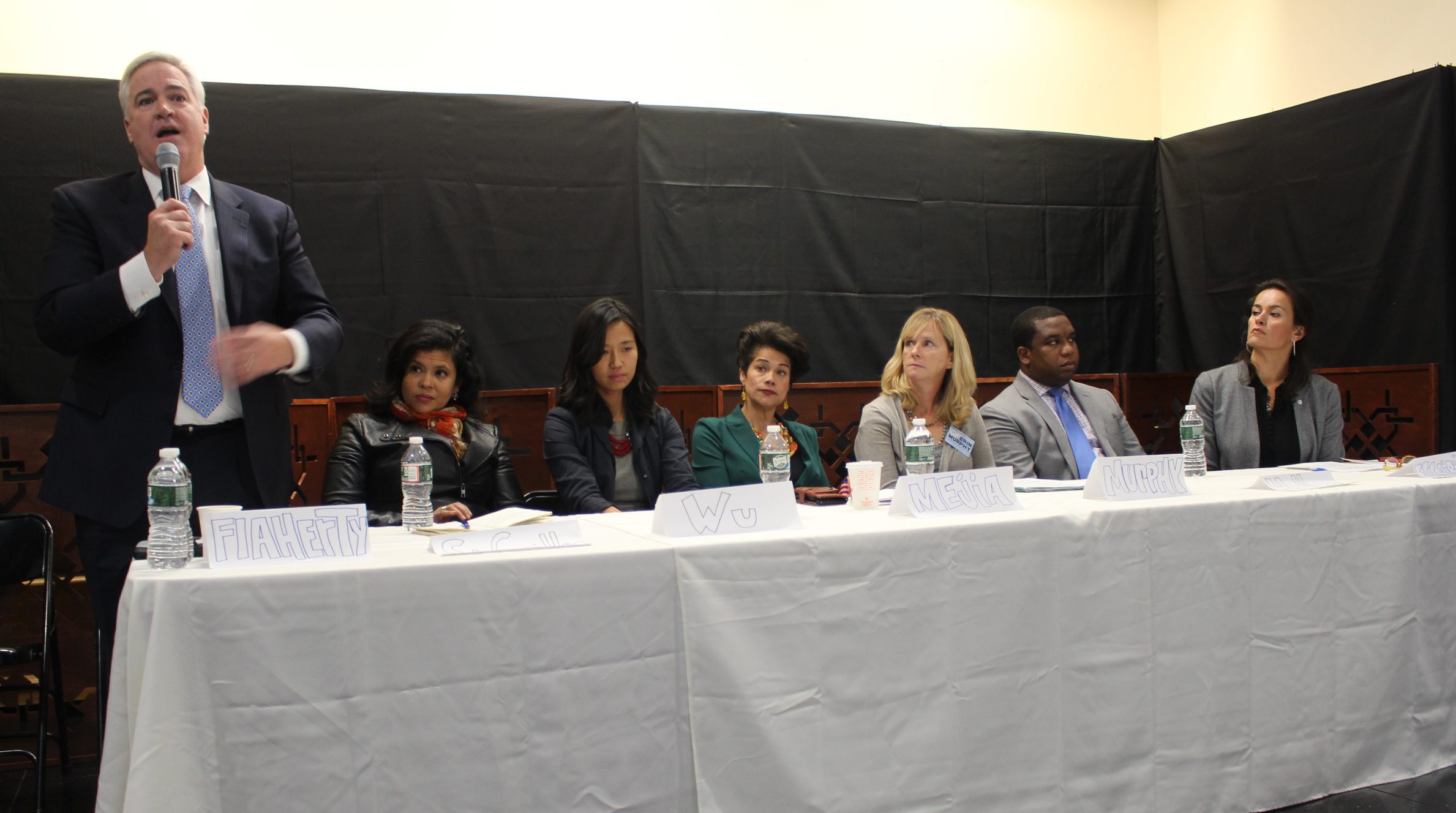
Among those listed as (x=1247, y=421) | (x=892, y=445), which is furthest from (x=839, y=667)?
(x=1247, y=421)

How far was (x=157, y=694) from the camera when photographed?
1.25 metres

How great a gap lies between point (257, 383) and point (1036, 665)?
1448 mm

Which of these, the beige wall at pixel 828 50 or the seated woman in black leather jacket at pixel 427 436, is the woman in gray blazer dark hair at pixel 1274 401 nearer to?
the beige wall at pixel 828 50

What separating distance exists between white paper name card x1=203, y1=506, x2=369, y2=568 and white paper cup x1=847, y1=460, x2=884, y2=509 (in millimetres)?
919

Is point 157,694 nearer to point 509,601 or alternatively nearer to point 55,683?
point 509,601

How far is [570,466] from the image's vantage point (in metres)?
2.56

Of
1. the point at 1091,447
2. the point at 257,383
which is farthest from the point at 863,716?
the point at 1091,447

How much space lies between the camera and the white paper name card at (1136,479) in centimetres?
192

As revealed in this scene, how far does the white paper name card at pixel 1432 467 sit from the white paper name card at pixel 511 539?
1919 mm

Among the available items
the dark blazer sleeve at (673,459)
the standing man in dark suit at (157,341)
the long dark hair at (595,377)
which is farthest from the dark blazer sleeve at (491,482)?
the standing man in dark suit at (157,341)

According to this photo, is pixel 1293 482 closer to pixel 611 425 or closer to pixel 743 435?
pixel 743 435

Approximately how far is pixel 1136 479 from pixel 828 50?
2.87 m

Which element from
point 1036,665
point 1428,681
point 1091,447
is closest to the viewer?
point 1036,665

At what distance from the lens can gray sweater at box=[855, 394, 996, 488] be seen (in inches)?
104
